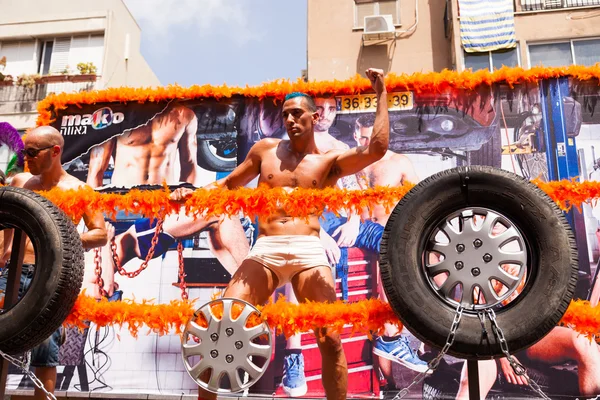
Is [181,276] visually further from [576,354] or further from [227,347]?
[576,354]

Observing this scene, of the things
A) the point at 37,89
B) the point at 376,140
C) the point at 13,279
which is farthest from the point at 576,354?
the point at 37,89

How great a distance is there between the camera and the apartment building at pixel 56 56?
1312cm

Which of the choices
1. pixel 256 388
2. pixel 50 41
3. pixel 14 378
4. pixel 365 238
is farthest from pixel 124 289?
pixel 50 41

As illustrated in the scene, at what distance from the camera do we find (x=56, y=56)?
45.4 feet

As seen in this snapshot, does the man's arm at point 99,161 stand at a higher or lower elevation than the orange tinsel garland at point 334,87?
lower

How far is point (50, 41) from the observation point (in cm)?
1407

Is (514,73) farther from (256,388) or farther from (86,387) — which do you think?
(86,387)

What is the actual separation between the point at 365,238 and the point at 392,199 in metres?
3.23

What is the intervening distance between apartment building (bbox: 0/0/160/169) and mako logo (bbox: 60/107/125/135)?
7.30 m

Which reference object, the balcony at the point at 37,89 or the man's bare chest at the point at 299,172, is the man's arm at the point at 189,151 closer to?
the man's bare chest at the point at 299,172

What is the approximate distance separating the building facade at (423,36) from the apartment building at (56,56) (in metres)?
6.33

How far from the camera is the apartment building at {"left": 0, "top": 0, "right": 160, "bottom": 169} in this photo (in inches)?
517

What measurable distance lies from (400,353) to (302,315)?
336cm

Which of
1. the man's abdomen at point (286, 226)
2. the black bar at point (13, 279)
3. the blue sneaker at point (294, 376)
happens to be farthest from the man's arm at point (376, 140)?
the blue sneaker at point (294, 376)
